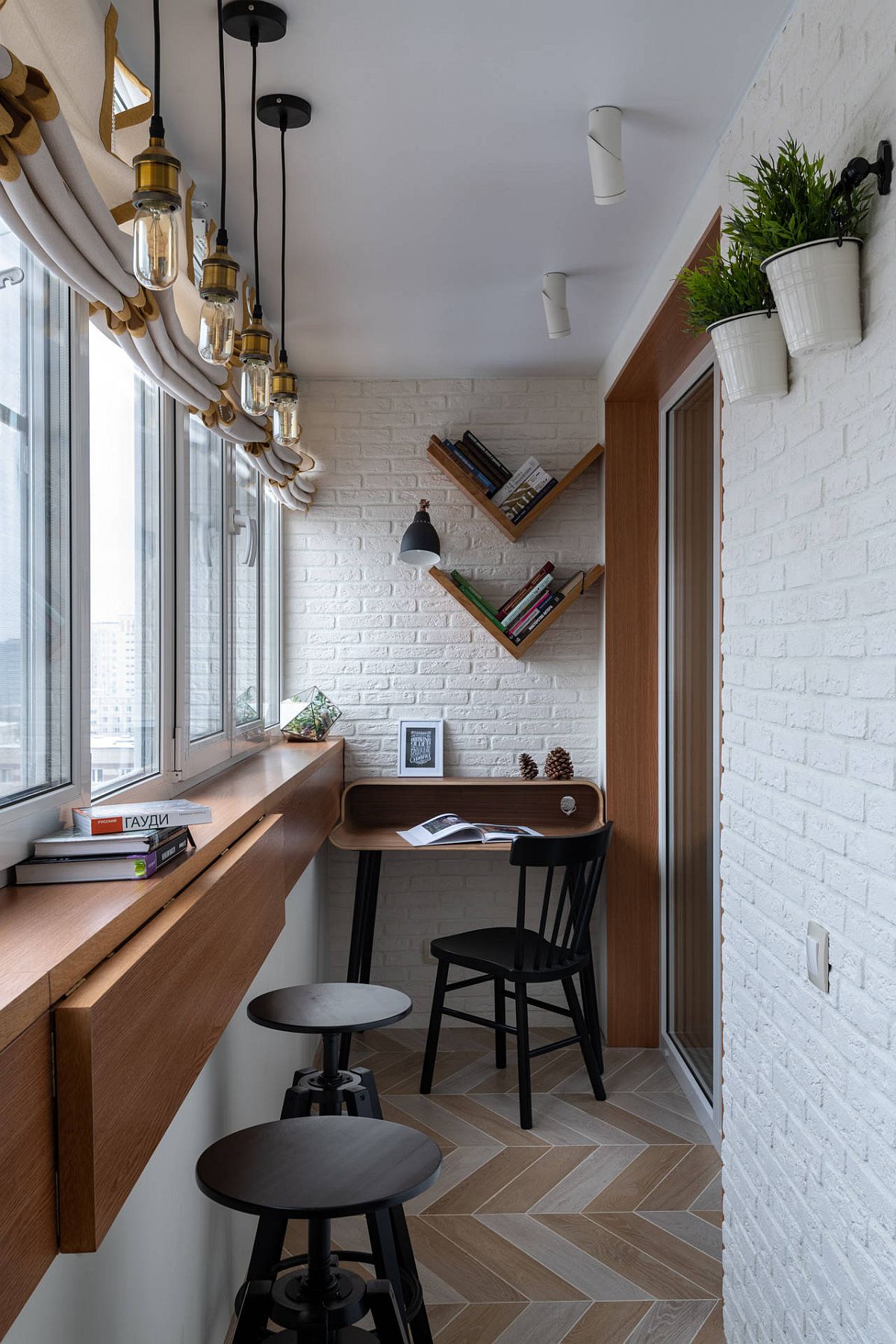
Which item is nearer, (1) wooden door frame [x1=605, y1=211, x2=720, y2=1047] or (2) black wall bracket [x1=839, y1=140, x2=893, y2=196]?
(2) black wall bracket [x1=839, y1=140, x2=893, y2=196]

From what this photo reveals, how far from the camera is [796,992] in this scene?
1.69m

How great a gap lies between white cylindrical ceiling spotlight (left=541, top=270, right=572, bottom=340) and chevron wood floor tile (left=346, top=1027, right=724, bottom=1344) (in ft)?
7.88

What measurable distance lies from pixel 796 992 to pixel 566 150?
5.61ft

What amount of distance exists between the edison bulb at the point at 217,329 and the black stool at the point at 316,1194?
1.12m

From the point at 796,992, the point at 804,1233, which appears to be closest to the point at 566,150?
the point at 796,992

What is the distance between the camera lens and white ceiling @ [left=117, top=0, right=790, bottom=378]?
1722mm

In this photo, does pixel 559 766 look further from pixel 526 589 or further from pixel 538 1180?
pixel 538 1180

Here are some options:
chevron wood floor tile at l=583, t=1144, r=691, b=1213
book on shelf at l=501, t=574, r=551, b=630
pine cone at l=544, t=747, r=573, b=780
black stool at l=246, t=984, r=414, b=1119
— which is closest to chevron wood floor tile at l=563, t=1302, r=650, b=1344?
chevron wood floor tile at l=583, t=1144, r=691, b=1213

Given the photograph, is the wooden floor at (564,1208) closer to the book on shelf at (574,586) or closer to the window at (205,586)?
the window at (205,586)

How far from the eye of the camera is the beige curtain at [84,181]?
43.9 inches

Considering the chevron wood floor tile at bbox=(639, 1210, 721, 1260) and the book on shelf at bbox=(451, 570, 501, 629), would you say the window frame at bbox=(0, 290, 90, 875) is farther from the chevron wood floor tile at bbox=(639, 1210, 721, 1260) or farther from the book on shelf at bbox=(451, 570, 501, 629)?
the book on shelf at bbox=(451, 570, 501, 629)

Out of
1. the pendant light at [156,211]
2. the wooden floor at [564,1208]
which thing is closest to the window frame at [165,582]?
the pendant light at [156,211]

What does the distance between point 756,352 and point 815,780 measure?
0.70 m

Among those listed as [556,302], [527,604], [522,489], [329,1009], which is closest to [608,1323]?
[329,1009]
